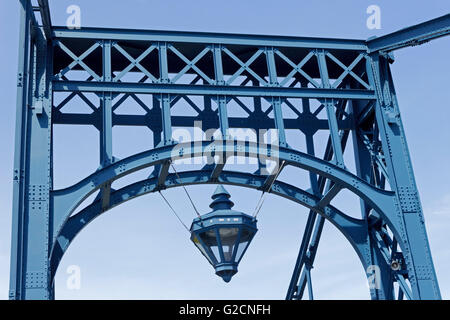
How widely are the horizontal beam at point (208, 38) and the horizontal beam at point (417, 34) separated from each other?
2.09 ft

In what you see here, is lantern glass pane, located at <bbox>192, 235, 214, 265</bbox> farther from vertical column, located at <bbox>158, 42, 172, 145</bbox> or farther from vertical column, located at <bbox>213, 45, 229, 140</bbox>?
vertical column, located at <bbox>213, 45, 229, 140</bbox>

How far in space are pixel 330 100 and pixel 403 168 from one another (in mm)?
2251

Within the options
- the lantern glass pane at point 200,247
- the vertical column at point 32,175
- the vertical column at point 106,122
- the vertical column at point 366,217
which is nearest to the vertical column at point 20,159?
the vertical column at point 32,175

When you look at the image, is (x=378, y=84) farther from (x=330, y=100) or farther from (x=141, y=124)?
(x=141, y=124)

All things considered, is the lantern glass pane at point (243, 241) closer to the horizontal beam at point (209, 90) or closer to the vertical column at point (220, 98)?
the vertical column at point (220, 98)

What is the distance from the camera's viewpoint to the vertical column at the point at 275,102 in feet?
55.9

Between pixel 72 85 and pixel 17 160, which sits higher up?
pixel 72 85

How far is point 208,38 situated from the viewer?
59.0ft

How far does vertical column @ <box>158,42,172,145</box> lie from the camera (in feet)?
54.4

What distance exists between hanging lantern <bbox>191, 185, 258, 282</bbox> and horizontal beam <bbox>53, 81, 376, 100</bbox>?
10.0 ft

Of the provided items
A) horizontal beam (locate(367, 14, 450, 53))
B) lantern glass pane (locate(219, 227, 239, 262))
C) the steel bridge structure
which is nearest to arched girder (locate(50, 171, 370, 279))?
the steel bridge structure

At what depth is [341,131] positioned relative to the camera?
19.8 meters
